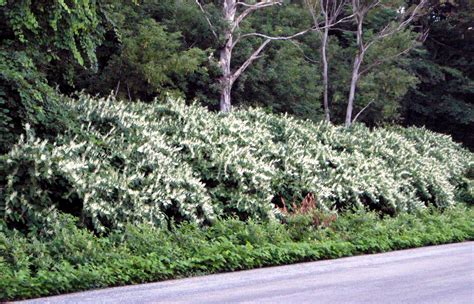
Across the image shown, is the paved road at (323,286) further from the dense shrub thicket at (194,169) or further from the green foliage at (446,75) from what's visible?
the green foliage at (446,75)

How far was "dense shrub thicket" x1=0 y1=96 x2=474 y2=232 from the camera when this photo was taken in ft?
41.7

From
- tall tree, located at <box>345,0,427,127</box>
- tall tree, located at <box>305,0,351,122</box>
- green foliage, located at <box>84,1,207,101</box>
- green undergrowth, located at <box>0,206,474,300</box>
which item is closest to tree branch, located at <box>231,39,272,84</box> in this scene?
green foliage, located at <box>84,1,207,101</box>

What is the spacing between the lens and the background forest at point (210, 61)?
45.8 ft

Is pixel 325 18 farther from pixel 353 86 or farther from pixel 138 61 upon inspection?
pixel 138 61

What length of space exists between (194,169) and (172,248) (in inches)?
151

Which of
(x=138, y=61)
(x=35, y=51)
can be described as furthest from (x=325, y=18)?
(x=35, y=51)

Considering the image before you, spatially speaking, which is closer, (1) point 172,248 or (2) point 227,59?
(1) point 172,248

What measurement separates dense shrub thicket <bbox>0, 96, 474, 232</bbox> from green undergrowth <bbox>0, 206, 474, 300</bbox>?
0.58 meters

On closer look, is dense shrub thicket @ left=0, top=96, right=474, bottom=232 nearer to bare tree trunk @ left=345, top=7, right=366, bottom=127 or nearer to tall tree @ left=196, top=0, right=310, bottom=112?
tall tree @ left=196, top=0, right=310, bottom=112

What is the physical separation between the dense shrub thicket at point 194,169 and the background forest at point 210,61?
1132 millimetres

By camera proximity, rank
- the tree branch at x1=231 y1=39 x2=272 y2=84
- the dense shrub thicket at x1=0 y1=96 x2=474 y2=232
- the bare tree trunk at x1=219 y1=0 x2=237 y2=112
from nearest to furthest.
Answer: the dense shrub thicket at x1=0 y1=96 x2=474 y2=232 → the bare tree trunk at x1=219 y1=0 x2=237 y2=112 → the tree branch at x1=231 y1=39 x2=272 y2=84

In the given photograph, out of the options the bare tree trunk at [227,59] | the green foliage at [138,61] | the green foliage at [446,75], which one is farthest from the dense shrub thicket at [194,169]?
the green foliage at [446,75]

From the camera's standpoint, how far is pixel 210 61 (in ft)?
93.6

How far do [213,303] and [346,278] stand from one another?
10.8ft
